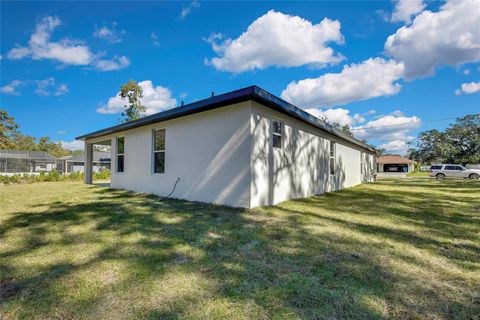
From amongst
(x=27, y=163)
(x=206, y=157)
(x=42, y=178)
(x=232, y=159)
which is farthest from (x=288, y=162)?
(x=27, y=163)

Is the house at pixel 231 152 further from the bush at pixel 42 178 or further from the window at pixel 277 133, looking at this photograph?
the bush at pixel 42 178

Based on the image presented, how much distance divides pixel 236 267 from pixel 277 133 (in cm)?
467

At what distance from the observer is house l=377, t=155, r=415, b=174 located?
43.1 m

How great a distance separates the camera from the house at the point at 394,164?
43147mm

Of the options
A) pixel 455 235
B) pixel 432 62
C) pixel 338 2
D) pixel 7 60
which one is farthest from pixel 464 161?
pixel 7 60

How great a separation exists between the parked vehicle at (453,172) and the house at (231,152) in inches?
779

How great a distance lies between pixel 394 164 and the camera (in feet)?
147

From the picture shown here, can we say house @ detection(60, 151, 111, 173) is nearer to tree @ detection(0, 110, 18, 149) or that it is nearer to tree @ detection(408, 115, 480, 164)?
tree @ detection(0, 110, 18, 149)

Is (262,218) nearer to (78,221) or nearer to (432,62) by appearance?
(78,221)

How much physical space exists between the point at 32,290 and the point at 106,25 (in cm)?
1007

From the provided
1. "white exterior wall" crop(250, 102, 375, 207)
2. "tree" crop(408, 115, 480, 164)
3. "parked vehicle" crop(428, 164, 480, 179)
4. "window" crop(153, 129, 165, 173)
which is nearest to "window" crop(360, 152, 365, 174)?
"white exterior wall" crop(250, 102, 375, 207)

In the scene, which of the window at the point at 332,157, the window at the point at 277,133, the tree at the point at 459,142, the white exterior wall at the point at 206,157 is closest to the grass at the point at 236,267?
the white exterior wall at the point at 206,157

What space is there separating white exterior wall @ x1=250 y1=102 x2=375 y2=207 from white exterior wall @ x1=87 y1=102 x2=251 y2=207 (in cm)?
31

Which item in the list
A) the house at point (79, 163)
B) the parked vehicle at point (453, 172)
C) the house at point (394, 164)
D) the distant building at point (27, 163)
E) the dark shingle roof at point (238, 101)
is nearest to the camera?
the dark shingle roof at point (238, 101)
